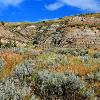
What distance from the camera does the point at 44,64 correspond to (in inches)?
621

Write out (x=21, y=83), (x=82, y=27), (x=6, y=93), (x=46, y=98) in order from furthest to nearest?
1. (x=82, y=27)
2. (x=21, y=83)
3. (x=46, y=98)
4. (x=6, y=93)

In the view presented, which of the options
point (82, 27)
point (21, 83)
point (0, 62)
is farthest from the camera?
point (82, 27)

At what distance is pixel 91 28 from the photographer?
65938 mm

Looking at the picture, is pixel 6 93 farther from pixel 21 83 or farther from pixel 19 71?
pixel 19 71

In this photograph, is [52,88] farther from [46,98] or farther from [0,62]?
[0,62]

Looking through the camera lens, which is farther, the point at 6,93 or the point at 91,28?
the point at 91,28

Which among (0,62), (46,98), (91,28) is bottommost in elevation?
(46,98)

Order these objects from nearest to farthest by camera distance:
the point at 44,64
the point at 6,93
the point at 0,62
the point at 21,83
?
1. the point at 6,93
2. the point at 21,83
3. the point at 0,62
4. the point at 44,64

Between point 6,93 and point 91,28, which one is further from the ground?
point 91,28

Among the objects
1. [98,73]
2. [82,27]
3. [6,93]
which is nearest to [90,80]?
[98,73]

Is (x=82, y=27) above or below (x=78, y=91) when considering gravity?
above

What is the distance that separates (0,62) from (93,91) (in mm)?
5501

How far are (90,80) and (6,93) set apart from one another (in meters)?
4.23

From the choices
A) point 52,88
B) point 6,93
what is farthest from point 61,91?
point 6,93
